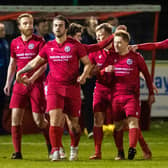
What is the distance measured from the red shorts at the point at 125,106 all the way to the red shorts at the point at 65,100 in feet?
2.10

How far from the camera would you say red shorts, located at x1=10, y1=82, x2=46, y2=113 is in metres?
14.1

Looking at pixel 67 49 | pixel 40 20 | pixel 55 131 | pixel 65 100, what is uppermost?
pixel 40 20

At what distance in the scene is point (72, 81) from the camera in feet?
44.4

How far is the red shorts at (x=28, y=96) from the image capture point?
14125mm

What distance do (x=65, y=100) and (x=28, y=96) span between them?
2.77 ft

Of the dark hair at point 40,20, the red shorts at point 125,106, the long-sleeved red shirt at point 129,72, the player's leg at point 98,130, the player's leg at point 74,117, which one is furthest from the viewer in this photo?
the dark hair at point 40,20

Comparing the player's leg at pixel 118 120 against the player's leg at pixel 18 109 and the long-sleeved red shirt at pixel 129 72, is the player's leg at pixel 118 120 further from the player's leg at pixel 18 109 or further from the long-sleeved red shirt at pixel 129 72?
the player's leg at pixel 18 109

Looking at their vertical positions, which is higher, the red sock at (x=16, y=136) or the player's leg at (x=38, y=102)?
the player's leg at (x=38, y=102)

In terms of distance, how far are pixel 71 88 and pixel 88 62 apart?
0.42m

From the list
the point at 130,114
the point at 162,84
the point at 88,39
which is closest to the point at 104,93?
the point at 130,114

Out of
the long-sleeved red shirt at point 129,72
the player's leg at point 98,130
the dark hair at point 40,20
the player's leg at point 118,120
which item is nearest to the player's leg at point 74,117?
the player's leg at point 98,130

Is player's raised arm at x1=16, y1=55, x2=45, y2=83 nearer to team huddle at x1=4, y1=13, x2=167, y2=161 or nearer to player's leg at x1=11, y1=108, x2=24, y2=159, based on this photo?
team huddle at x1=4, y1=13, x2=167, y2=161

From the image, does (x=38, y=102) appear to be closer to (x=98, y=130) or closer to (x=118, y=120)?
(x=98, y=130)

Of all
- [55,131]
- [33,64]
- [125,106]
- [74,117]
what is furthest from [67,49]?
[125,106]
